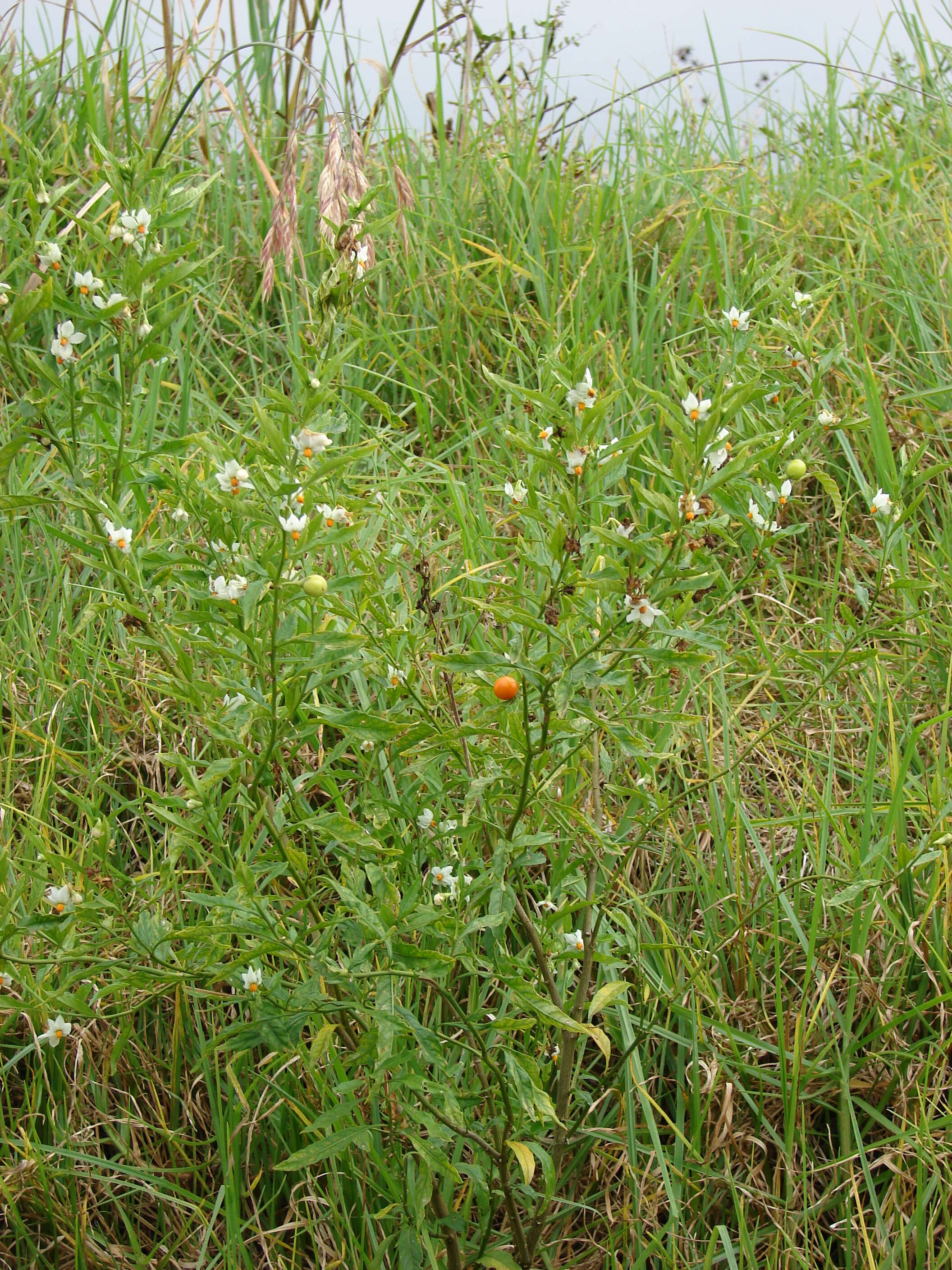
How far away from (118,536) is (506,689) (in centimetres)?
50

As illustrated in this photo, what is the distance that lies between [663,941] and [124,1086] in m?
0.92

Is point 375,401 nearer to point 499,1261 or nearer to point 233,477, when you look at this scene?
point 233,477

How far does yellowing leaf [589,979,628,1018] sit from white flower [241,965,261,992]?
407mm

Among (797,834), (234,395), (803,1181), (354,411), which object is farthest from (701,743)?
(234,395)

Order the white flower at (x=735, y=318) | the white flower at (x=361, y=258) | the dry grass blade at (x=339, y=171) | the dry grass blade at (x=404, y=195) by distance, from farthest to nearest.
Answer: the dry grass blade at (x=404, y=195)
the dry grass blade at (x=339, y=171)
the white flower at (x=735, y=318)
the white flower at (x=361, y=258)

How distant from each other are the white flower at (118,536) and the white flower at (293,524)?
215mm

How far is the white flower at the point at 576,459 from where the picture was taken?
4.09 feet

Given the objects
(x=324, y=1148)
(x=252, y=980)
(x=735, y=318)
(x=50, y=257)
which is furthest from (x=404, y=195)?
(x=324, y=1148)

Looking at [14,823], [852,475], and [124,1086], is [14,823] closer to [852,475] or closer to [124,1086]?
[124,1086]

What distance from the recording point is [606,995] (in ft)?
4.61

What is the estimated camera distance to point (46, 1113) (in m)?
1.79

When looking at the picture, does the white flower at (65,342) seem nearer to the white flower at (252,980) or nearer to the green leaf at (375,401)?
the green leaf at (375,401)

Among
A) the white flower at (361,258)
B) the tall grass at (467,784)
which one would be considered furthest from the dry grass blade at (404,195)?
the white flower at (361,258)

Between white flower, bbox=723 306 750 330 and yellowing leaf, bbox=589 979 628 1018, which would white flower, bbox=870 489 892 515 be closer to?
white flower, bbox=723 306 750 330
